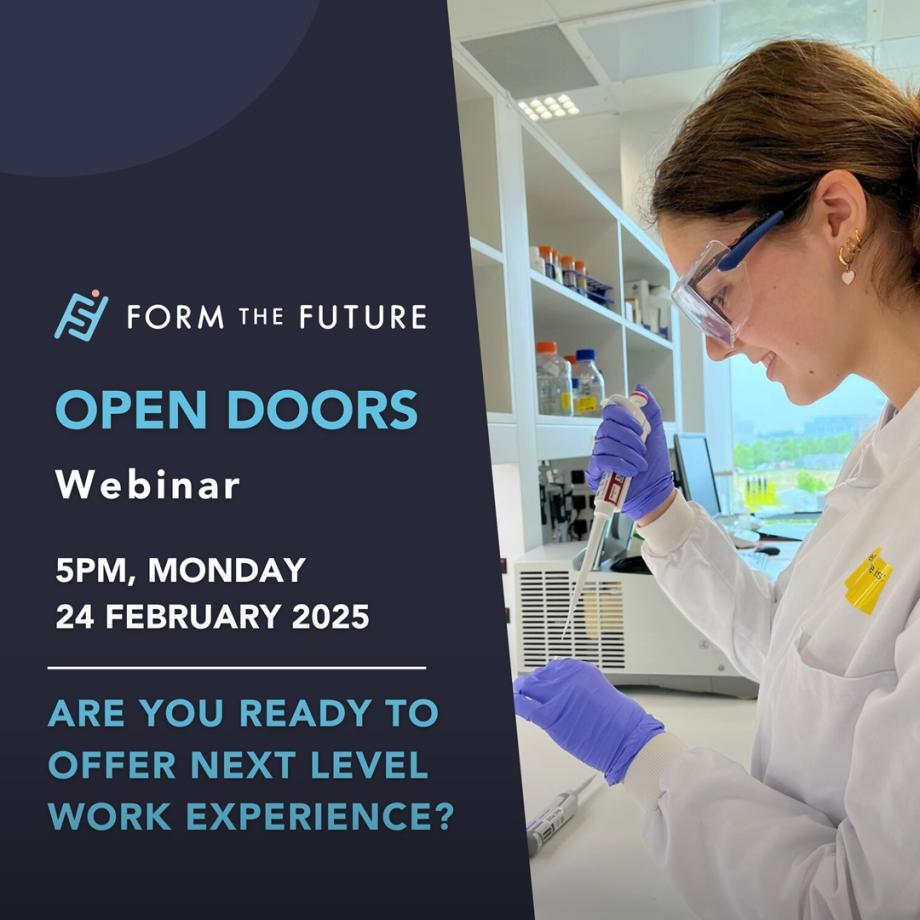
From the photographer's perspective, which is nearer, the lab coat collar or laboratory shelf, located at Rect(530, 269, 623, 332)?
the lab coat collar

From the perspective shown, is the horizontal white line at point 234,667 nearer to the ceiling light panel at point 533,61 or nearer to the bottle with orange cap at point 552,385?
the bottle with orange cap at point 552,385

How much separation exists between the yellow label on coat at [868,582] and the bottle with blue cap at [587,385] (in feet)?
5.62

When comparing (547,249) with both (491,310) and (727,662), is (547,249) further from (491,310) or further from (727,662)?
(727,662)

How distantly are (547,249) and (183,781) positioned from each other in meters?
1.73

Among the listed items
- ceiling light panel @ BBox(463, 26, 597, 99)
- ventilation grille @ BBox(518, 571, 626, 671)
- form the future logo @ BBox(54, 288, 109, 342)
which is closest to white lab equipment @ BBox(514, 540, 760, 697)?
ventilation grille @ BBox(518, 571, 626, 671)

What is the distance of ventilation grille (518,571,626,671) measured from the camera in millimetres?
1840

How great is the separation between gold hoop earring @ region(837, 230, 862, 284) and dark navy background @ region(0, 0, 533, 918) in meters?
0.38

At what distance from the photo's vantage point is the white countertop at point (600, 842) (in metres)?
0.98

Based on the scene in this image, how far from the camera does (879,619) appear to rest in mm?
793

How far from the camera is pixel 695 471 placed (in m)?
3.06

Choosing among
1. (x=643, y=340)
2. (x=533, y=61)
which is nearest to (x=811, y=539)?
(x=643, y=340)

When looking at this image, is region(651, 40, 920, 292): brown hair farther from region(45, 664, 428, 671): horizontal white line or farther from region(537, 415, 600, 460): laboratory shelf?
region(537, 415, 600, 460): laboratory shelf

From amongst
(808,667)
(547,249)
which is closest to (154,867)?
(808,667)

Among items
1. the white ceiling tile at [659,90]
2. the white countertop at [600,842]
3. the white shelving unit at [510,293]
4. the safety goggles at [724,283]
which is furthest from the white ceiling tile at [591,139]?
the safety goggles at [724,283]
